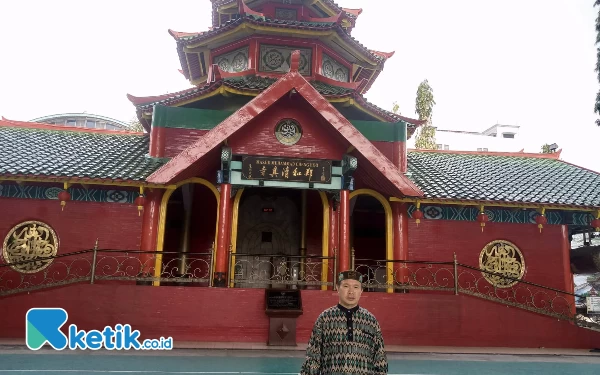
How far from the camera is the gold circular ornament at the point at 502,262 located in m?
12.7

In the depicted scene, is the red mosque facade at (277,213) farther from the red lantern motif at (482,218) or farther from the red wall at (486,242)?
the red lantern motif at (482,218)

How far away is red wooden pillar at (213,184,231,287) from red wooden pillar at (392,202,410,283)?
4870mm

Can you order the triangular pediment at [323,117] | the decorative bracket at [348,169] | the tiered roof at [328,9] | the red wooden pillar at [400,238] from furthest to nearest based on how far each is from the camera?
the tiered roof at [328,9] → the red wooden pillar at [400,238] → the decorative bracket at [348,169] → the triangular pediment at [323,117]

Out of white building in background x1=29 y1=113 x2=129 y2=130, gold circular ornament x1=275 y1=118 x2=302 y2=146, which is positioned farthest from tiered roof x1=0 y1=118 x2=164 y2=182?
white building in background x1=29 y1=113 x2=129 y2=130

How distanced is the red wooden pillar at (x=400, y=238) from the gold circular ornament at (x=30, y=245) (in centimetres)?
940

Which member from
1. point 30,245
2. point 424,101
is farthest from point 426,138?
point 30,245

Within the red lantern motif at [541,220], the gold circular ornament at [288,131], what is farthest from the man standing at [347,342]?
the red lantern motif at [541,220]

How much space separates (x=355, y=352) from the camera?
3.84m

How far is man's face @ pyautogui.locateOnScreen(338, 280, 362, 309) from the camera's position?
3932mm

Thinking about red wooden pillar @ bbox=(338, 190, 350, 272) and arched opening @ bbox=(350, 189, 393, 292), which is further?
arched opening @ bbox=(350, 189, 393, 292)

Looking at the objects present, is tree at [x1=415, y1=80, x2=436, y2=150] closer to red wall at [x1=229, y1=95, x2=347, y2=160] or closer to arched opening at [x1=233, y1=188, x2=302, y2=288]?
arched opening at [x1=233, y1=188, x2=302, y2=288]

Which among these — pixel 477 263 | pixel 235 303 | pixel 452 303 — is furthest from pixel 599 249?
pixel 235 303

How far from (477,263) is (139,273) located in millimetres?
9380

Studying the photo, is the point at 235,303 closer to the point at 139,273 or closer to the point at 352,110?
the point at 139,273
